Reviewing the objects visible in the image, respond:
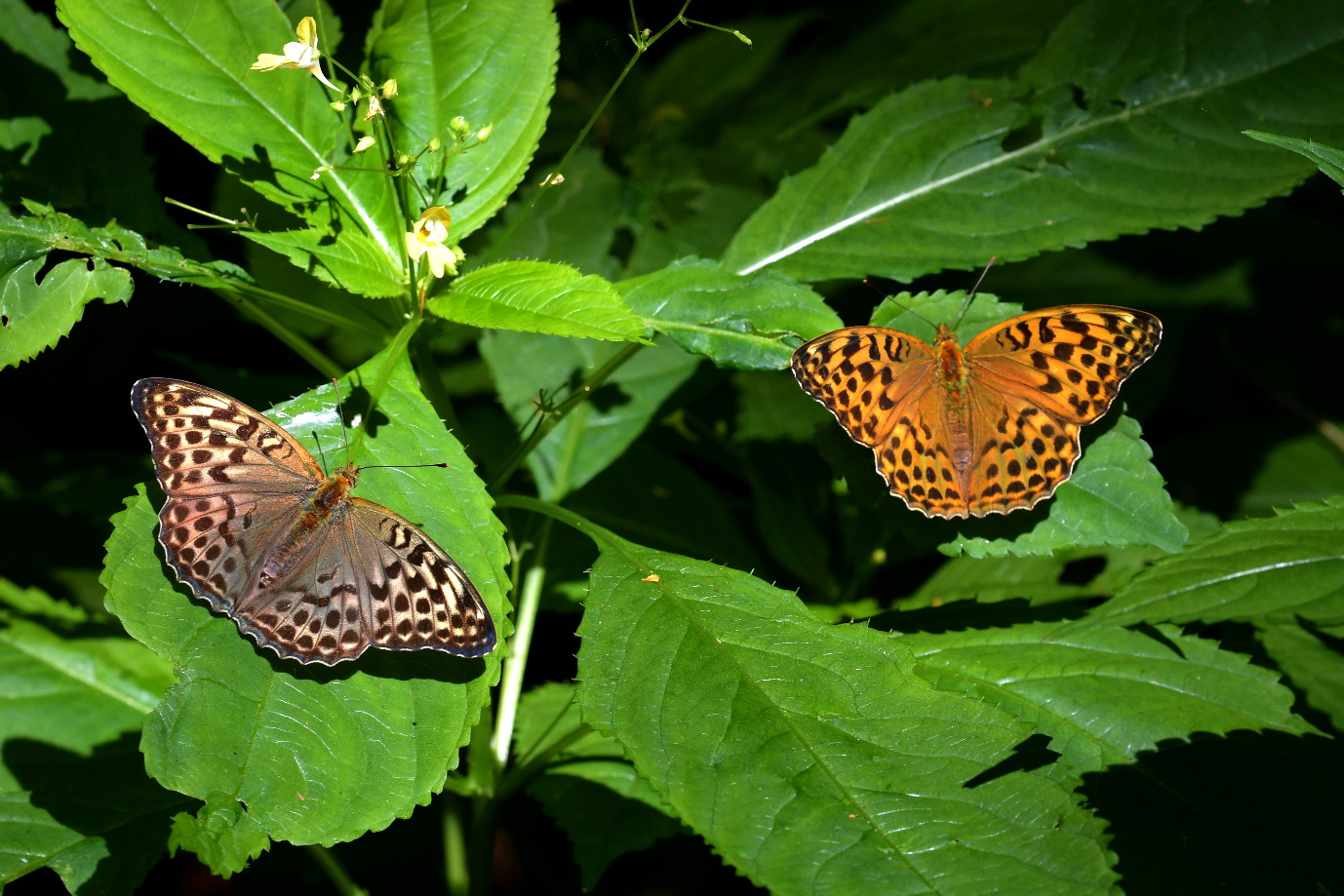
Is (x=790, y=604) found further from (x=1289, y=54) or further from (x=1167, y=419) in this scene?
(x=1167, y=419)

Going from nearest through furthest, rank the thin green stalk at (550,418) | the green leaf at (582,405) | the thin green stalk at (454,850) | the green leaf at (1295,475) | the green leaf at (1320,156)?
1. the green leaf at (1320,156)
2. the thin green stalk at (550,418)
3. the thin green stalk at (454,850)
4. the green leaf at (582,405)
5. the green leaf at (1295,475)

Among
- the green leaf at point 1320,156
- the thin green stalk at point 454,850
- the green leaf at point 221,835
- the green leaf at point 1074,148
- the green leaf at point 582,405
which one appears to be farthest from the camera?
the green leaf at point 582,405

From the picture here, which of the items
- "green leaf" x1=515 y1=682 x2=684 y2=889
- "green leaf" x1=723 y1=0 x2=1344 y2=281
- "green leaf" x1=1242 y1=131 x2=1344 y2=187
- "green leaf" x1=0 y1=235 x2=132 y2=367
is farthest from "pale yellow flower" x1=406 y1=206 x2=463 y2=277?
"green leaf" x1=1242 y1=131 x2=1344 y2=187

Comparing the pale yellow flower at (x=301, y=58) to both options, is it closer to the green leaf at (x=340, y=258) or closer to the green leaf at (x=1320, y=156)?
the green leaf at (x=340, y=258)

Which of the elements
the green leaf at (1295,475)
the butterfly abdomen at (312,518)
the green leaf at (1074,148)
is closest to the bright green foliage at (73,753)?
the butterfly abdomen at (312,518)

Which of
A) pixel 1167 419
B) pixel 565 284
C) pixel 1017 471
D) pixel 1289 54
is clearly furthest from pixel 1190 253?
pixel 565 284
